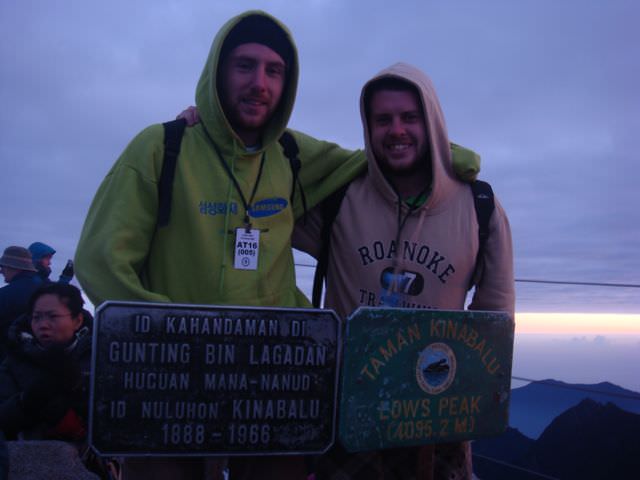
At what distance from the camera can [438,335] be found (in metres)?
2.04

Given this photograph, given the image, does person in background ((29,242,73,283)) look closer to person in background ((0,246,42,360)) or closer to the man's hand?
person in background ((0,246,42,360))

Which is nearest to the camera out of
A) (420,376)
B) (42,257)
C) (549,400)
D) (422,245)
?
(420,376)

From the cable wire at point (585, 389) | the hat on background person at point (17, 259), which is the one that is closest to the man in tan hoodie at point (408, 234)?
the cable wire at point (585, 389)

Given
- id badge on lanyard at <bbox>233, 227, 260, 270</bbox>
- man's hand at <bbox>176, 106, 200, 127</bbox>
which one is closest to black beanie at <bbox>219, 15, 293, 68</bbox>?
man's hand at <bbox>176, 106, 200, 127</bbox>

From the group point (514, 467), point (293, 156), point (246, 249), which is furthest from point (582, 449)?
point (246, 249)

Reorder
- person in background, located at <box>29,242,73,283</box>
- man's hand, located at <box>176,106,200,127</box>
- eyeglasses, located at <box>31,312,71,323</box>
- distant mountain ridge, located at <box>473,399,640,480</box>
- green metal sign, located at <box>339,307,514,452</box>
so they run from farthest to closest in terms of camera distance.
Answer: person in background, located at <box>29,242,73,283</box>
distant mountain ridge, located at <box>473,399,640,480</box>
eyeglasses, located at <box>31,312,71,323</box>
man's hand, located at <box>176,106,200,127</box>
green metal sign, located at <box>339,307,514,452</box>

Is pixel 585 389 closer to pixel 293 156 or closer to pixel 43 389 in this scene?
pixel 293 156

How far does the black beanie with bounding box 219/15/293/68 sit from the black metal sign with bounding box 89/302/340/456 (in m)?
1.24

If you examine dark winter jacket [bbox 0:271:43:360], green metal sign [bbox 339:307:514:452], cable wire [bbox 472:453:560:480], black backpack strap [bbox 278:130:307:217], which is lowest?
cable wire [bbox 472:453:560:480]

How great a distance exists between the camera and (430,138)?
2754 mm

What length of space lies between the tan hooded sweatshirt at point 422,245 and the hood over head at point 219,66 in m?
0.43

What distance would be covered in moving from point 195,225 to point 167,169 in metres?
0.24

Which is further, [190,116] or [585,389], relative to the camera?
[585,389]

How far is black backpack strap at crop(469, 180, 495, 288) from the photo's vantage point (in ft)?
8.93
